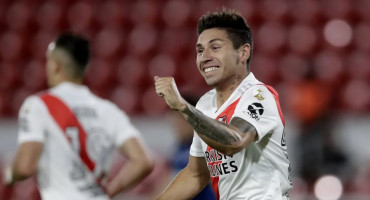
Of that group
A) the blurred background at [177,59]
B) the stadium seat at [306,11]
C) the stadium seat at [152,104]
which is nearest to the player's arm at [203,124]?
the blurred background at [177,59]

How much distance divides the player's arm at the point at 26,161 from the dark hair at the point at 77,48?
571 millimetres

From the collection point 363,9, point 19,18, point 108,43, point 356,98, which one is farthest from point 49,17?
point 356,98

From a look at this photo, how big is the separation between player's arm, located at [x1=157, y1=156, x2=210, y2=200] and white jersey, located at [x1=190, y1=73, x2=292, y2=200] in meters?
0.28

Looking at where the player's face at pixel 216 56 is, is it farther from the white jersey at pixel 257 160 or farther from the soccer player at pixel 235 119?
the white jersey at pixel 257 160

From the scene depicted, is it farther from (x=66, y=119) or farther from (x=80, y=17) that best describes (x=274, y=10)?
(x=66, y=119)

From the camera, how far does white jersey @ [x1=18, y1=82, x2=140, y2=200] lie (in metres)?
3.90

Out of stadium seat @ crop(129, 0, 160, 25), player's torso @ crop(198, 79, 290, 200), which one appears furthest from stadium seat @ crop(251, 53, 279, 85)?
player's torso @ crop(198, 79, 290, 200)

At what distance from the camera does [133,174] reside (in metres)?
4.21

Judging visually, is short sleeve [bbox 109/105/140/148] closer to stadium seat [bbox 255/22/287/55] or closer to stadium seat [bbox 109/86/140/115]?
stadium seat [bbox 109/86/140/115]

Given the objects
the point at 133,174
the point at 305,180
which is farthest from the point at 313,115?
the point at 133,174

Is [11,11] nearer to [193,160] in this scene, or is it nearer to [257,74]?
[257,74]

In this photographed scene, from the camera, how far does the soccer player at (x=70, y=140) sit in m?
3.89

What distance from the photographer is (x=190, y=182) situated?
360 cm

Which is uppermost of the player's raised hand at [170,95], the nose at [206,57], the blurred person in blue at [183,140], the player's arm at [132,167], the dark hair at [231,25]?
the dark hair at [231,25]
